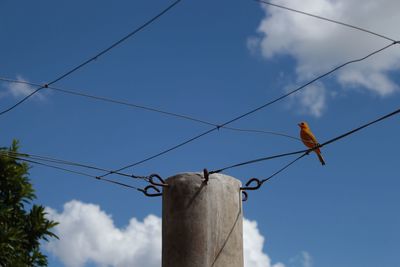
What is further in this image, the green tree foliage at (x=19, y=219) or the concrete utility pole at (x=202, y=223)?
the green tree foliage at (x=19, y=219)

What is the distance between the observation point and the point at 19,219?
1266 cm

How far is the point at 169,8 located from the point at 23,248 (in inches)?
320

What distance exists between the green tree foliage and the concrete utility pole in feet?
25.5

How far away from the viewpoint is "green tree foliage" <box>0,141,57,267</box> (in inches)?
478

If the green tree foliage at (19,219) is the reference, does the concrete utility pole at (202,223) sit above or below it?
below

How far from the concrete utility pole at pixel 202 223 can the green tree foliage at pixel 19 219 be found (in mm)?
7787

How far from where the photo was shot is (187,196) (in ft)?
16.9

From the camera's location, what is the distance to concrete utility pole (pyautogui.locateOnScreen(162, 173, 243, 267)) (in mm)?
4969

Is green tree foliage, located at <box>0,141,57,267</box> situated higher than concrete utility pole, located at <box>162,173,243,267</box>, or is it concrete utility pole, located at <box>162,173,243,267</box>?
green tree foliage, located at <box>0,141,57,267</box>

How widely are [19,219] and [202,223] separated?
28.4 feet

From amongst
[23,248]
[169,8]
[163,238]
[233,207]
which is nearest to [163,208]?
[163,238]

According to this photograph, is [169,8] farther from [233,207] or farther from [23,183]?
[23,183]

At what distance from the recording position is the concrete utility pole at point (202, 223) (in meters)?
4.97

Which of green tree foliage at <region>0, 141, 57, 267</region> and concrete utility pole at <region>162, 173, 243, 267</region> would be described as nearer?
concrete utility pole at <region>162, 173, 243, 267</region>
